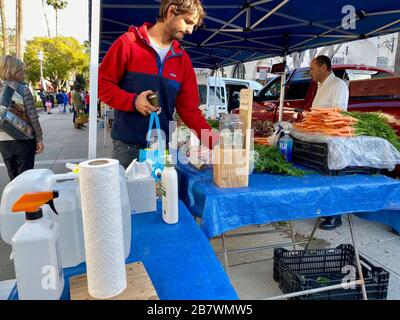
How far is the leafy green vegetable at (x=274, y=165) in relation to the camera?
1887 millimetres

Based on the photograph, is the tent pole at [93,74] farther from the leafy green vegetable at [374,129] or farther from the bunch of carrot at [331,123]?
the leafy green vegetable at [374,129]

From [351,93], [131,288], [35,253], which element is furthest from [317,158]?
[351,93]

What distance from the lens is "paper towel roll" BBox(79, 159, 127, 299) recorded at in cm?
73

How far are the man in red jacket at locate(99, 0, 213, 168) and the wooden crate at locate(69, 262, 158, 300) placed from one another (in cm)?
94

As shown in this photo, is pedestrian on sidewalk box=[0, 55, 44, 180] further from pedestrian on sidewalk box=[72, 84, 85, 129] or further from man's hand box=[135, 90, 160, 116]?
pedestrian on sidewalk box=[72, 84, 85, 129]

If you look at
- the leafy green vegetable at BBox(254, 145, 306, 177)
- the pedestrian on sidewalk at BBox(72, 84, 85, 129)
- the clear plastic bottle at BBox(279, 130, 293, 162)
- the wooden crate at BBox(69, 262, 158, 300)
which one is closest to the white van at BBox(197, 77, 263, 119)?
the pedestrian on sidewalk at BBox(72, 84, 85, 129)

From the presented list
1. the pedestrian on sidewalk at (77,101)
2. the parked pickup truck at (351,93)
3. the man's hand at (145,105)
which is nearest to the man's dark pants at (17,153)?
the man's hand at (145,105)

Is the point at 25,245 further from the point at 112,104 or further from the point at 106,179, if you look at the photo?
the point at 112,104

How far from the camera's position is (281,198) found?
5.32ft

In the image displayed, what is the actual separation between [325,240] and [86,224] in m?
3.12

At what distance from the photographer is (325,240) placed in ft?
10.7

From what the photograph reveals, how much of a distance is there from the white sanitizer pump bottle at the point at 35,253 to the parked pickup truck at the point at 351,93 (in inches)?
150

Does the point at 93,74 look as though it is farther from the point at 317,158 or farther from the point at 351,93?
the point at 351,93
